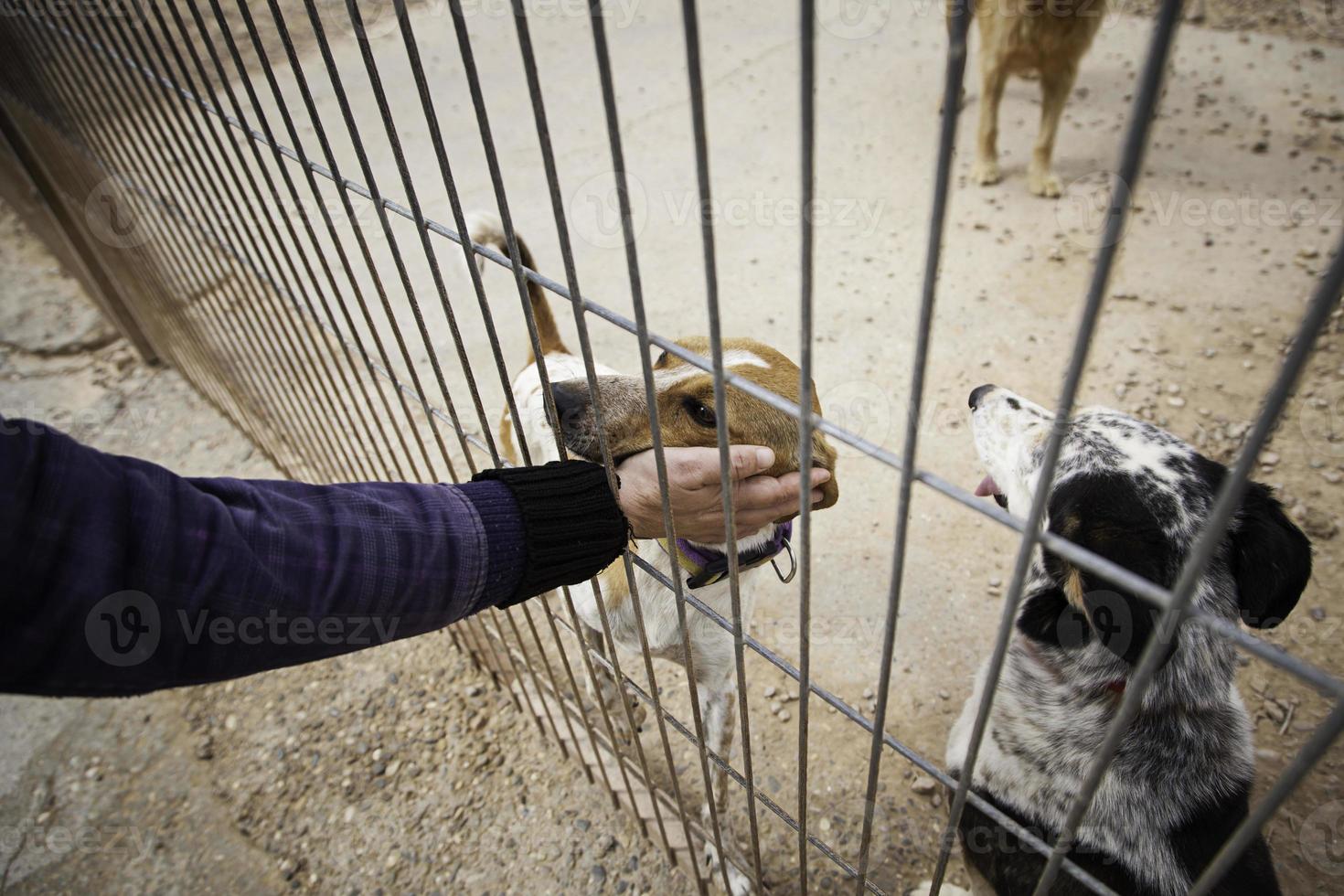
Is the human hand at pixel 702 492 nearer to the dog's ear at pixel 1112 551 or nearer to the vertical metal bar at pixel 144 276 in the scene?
the dog's ear at pixel 1112 551

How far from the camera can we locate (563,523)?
1.29 m

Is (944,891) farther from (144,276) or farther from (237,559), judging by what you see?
(144,276)

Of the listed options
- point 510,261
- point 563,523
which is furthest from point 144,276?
point 563,523

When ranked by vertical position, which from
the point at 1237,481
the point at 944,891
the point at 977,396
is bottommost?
the point at 944,891

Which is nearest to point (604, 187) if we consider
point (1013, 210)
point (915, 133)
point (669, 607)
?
point (915, 133)

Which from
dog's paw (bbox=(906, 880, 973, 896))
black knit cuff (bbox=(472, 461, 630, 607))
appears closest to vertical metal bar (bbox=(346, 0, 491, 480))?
black knit cuff (bbox=(472, 461, 630, 607))

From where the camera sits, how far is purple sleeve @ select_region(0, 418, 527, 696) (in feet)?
3.21

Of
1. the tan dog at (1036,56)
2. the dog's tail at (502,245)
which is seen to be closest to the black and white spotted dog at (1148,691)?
the dog's tail at (502,245)

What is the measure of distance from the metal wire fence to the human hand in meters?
0.11

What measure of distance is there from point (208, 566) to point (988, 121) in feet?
19.0

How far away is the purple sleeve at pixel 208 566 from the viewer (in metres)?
0.98

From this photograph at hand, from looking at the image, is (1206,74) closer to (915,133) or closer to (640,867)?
(915,133)

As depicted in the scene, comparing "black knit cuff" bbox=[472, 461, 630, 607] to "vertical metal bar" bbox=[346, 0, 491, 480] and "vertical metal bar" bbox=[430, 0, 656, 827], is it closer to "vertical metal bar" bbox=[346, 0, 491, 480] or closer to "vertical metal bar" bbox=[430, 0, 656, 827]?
"vertical metal bar" bbox=[430, 0, 656, 827]

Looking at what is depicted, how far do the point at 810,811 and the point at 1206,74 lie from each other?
7265 millimetres
